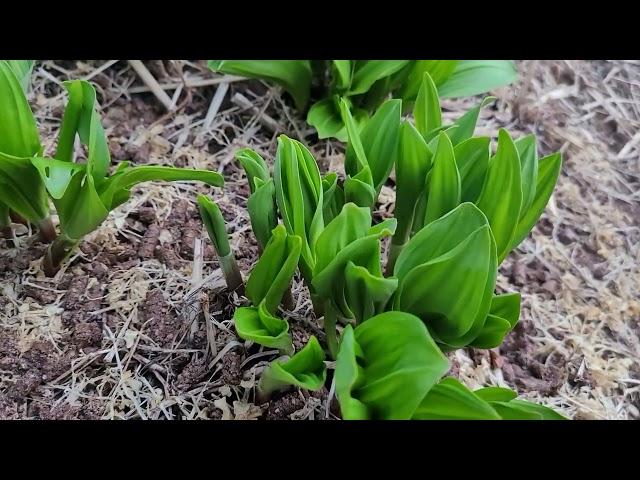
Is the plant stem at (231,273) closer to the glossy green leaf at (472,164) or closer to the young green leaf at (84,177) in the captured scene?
the young green leaf at (84,177)

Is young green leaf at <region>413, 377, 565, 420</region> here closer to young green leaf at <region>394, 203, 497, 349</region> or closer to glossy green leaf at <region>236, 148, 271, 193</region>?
young green leaf at <region>394, 203, 497, 349</region>

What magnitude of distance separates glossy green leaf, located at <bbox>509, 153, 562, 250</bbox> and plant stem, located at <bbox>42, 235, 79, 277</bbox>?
0.97 meters

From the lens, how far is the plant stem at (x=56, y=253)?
62.6 inches

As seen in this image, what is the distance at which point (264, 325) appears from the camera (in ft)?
4.35

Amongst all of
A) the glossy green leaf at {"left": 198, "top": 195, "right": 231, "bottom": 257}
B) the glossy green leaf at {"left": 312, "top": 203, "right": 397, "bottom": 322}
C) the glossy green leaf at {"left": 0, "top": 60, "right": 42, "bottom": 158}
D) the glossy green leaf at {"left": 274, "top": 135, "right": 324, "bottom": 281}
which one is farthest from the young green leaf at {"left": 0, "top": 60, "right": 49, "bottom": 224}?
the glossy green leaf at {"left": 312, "top": 203, "right": 397, "bottom": 322}

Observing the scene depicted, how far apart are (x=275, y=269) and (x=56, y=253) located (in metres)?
0.56

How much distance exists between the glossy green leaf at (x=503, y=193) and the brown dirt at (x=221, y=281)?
16.0 inches

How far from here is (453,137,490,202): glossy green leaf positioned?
1451 millimetres

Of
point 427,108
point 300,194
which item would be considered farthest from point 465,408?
point 427,108

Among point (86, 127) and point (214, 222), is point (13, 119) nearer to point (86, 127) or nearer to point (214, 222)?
point (86, 127)

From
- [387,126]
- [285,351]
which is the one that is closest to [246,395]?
[285,351]

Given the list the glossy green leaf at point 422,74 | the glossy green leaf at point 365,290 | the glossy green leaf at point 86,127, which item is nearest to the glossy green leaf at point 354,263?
the glossy green leaf at point 365,290

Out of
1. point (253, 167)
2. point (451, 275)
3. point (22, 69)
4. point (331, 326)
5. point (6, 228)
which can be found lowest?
point (331, 326)

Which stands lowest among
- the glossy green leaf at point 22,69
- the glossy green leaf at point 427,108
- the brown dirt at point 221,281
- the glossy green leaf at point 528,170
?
the brown dirt at point 221,281
